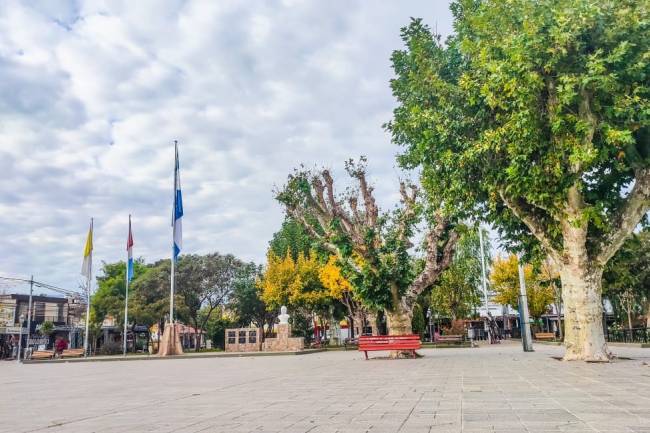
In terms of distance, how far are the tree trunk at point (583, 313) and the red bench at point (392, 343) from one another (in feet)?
17.9

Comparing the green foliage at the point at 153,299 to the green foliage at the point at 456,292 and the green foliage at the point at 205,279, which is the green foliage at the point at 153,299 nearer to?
the green foliage at the point at 205,279

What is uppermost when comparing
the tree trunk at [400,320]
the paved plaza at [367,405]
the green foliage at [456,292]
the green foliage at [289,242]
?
the green foliage at [289,242]

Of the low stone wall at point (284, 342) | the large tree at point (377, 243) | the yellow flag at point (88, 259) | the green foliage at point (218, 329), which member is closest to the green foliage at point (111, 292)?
the green foliage at point (218, 329)

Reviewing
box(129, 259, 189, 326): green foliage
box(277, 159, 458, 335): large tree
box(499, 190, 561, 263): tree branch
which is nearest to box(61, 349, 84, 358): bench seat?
box(129, 259, 189, 326): green foliage

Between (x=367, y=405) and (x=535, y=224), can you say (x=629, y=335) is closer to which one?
(x=535, y=224)

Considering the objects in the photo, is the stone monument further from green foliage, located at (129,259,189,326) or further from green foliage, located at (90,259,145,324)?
green foliage, located at (90,259,145,324)

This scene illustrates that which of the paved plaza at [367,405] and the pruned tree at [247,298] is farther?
the pruned tree at [247,298]

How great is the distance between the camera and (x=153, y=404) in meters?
8.30

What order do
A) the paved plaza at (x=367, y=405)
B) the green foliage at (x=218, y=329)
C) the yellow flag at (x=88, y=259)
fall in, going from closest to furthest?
the paved plaza at (x=367, y=405) < the yellow flag at (x=88, y=259) < the green foliage at (x=218, y=329)

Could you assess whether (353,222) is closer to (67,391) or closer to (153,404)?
(67,391)

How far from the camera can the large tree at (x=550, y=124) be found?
12.0 meters

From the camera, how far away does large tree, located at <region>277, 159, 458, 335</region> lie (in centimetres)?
1950

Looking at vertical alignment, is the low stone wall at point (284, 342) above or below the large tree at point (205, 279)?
below

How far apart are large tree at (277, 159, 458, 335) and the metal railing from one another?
1236cm
